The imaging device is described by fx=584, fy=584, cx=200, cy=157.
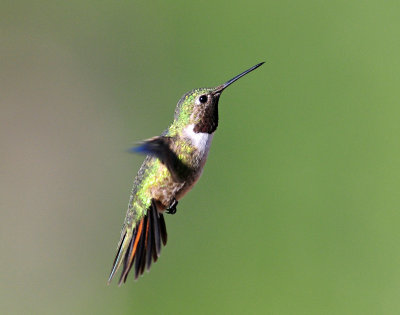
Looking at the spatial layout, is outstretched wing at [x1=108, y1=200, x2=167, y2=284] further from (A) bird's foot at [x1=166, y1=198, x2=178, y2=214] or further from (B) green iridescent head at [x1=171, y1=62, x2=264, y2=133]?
(B) green iridescent head at [x1=171, y1=62, x2=264, y2=133]

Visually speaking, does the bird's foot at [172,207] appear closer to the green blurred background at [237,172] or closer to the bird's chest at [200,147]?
the bird's chest at [200,147]

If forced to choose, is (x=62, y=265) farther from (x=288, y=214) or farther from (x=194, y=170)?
(x=194, y=170)

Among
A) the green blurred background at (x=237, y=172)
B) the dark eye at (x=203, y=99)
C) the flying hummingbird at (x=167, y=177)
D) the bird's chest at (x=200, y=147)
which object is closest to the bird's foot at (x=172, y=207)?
the flying hummingbird at (x=167, y=177)

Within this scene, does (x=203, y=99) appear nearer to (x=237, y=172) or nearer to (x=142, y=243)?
(x=142, y=243)

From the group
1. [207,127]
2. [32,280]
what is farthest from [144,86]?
[207,127]

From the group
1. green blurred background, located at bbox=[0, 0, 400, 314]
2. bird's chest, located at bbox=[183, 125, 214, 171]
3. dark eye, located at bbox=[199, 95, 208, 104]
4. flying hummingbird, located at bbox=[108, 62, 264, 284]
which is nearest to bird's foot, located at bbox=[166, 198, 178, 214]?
flying hummingbird, located at bbox=[108, 62, 264, 284]

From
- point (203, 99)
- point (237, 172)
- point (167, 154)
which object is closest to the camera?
point (167, 154)

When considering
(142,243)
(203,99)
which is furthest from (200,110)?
(142,243)

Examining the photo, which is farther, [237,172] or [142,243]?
[237,172]
